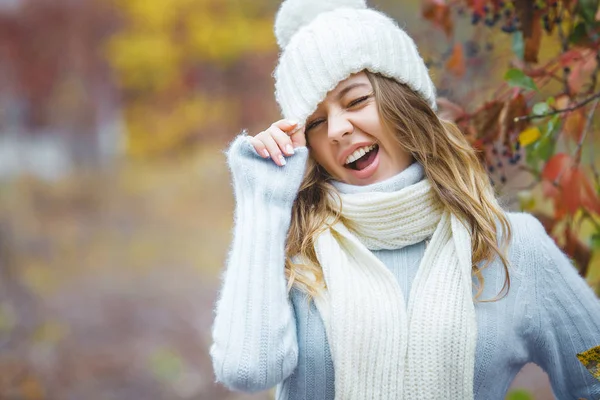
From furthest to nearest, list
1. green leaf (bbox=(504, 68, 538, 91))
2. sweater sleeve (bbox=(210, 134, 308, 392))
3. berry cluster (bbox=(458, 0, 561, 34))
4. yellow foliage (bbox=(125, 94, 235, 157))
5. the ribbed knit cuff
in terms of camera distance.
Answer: yellow foliage (bbox=(125, 94, 235, 157)) < berry cluster (bbox=(458, 0, 561, 34)) < green leaf (bbox=(504, 68, 538, 91)) < the ribbed knit cuff < sweater sleeve (bbox=(210, 134, 308, 392))


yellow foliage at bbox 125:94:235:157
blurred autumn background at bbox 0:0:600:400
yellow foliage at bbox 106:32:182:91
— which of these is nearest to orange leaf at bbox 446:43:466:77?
blurred autumn background at bbox 0:0:600:400

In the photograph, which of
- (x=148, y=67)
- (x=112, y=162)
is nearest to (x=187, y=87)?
(x=148, y=67)

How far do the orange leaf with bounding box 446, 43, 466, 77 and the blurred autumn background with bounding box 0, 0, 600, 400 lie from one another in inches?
92.0

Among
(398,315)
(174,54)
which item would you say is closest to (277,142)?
(398,315)

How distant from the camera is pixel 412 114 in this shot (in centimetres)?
158

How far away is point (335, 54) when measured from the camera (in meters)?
1.54

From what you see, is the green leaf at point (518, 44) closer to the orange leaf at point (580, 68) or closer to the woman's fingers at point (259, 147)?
the orange leaf at point (580, 68)

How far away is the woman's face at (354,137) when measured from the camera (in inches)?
60.3

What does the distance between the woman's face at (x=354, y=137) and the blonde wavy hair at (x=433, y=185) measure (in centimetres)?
2

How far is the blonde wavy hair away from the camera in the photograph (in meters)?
1.52

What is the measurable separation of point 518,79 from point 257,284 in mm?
799

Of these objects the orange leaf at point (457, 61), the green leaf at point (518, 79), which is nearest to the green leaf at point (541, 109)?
the green leaf at point (518, 79)

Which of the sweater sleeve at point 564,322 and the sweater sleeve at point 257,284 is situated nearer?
the sweater sleeve at point 257,284

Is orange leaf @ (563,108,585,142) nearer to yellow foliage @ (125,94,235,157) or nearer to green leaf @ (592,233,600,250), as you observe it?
green leaf @ (592,233,600,250)
